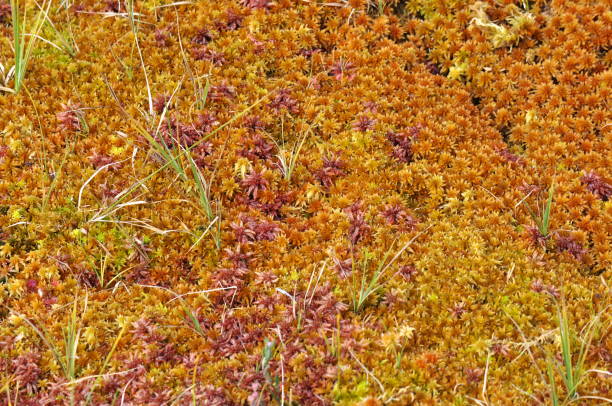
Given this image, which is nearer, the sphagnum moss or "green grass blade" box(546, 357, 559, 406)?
"green grass blade" box(546, 357, 559, 406)

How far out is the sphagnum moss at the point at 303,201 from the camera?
136 inches

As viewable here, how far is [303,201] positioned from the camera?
4.34m

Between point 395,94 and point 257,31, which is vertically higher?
point 257,31

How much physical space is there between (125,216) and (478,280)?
8.16 feet

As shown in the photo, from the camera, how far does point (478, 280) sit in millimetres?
3846

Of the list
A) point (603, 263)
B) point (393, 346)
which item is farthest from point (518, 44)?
point (393, 346)

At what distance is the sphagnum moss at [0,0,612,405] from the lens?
3457 millimetres

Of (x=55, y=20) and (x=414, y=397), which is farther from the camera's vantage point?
(x=55, y=20)

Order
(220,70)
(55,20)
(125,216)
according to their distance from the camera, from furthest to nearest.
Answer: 1. (55,20)
2. (220,70)
3. (125,216)

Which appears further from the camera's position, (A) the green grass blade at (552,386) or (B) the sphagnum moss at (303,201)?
(B) the sphagnum moss at (303,201)

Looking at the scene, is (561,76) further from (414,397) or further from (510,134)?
(414,397)

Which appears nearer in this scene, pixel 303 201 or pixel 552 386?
pixel 552 386

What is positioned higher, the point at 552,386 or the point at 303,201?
the point at 303,201

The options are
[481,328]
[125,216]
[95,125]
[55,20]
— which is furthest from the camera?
[55,20]
